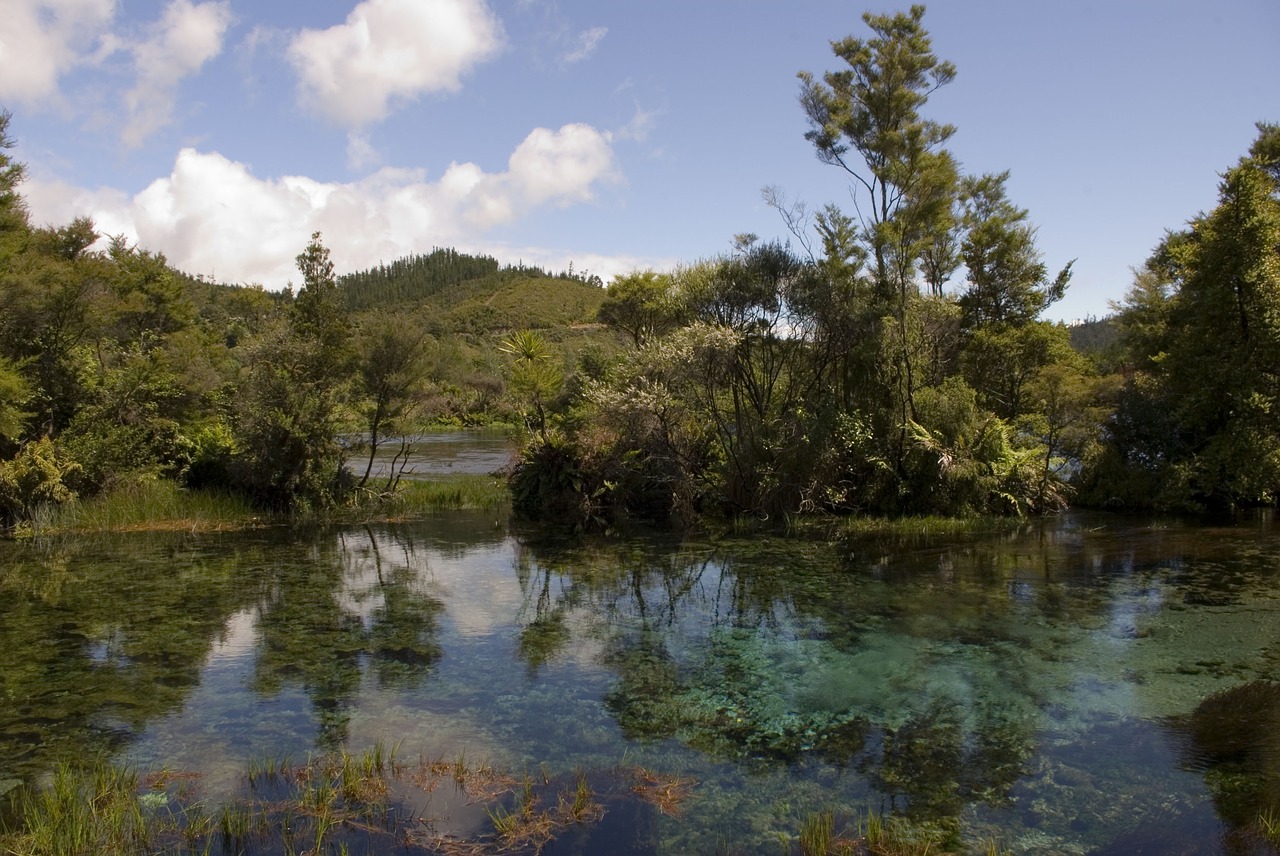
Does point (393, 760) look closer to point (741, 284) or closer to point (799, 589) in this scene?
point (799, 589)

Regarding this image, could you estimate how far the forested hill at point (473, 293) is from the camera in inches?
4353

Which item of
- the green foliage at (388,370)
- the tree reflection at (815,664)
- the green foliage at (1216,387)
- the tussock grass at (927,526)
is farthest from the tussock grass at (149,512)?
the green foliage at (1216,387)

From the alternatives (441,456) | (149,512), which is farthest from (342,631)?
(441,456)

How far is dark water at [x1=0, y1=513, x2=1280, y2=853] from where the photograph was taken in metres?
6.34

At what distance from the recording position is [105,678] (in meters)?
9.10

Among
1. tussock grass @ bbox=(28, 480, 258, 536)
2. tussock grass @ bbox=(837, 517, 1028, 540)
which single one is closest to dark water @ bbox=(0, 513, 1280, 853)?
tussock grass @ bbox=(837, 517, 1028, 540)

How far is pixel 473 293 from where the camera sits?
13525cm

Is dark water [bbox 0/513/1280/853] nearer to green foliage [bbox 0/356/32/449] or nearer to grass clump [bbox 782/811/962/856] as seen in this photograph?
grass clump [bbox 782/811/962/856]

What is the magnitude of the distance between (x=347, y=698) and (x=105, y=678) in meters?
2.99

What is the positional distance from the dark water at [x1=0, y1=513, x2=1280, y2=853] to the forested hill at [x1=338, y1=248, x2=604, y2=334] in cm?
8179

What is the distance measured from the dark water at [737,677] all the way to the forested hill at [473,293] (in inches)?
3220

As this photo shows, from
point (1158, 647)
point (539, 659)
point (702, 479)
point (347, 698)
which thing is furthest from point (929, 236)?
point (347, 698)

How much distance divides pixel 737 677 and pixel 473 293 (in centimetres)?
13189

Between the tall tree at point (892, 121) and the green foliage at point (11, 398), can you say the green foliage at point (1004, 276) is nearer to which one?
the tall tree at point (892, 121)
